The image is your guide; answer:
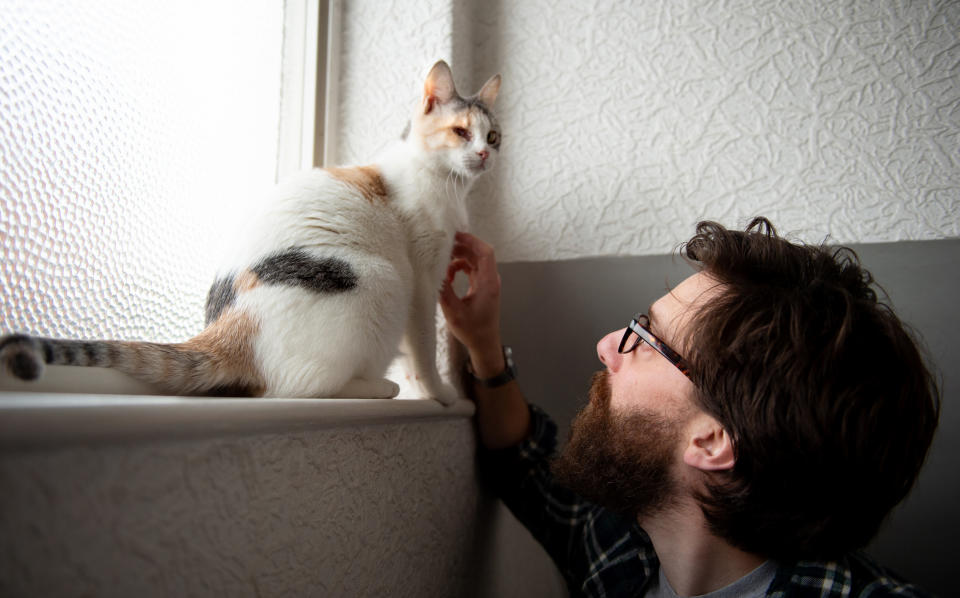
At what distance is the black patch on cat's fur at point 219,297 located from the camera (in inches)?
27.0

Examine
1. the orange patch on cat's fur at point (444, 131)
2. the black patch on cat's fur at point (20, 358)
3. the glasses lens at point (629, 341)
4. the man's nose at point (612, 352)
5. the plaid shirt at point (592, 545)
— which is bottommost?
the plaid shirt at point (592, 545)

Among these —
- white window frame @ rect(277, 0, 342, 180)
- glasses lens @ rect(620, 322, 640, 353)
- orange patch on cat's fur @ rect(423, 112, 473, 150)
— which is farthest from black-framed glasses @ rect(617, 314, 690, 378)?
white window frame @ rect(277, 0, 342, 180)

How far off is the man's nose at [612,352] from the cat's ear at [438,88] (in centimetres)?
60

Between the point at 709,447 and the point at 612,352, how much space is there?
0.71ft

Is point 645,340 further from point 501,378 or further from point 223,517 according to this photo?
point 223,517

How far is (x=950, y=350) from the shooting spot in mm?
979

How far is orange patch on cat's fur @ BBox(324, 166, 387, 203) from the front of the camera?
862 mm

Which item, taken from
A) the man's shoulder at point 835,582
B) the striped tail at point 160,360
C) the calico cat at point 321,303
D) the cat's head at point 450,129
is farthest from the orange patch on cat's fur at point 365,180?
the man's shoulder at point 835,582

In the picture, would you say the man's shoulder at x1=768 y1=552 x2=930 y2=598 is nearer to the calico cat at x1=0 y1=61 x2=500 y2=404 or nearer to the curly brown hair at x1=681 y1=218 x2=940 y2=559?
the curly brown hair at x1=681 y1=218 x2=940 y2=559

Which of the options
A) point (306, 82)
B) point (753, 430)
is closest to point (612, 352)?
point (753, 430)

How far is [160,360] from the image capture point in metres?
0.55

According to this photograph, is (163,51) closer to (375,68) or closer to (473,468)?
(375,68)

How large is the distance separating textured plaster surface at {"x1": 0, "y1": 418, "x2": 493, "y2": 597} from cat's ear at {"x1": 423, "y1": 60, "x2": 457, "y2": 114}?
67 centimetres

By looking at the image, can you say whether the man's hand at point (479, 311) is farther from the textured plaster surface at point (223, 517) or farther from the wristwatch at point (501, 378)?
the textured plaster surface at point (223, 517)
